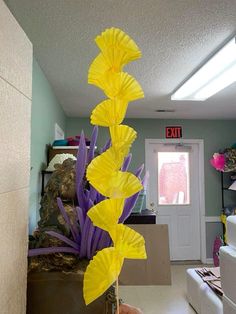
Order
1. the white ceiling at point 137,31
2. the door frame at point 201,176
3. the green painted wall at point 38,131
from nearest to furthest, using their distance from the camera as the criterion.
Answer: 1. the white ceiling at point 137,31
2. the green painted wall at point 38,131
3. the door frame at point 201,176

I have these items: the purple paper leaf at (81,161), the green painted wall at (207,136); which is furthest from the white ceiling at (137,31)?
the green painted wall at (207,136)

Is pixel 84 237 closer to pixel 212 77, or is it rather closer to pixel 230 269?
pixel 230 269

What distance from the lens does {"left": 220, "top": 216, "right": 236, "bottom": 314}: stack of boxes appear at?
4.93 feet

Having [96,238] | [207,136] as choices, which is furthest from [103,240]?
[207,136]

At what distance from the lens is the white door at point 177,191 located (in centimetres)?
442

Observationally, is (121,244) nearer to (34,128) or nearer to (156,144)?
(34,128)

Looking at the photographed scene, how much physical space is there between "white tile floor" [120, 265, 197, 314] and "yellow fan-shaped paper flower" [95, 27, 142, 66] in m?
2.59

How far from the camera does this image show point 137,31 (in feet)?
5.33

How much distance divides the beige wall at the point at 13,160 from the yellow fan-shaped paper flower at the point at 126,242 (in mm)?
243

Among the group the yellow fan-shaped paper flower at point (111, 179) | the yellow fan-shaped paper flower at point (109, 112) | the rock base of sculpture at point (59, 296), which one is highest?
the yellow fan-shaped paper flower at point (109, 112)

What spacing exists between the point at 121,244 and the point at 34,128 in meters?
1.55

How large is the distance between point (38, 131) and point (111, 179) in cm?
163

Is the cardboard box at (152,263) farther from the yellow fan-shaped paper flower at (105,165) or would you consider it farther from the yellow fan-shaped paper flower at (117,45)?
the yellow fan-shaped paper flower at (117,45)

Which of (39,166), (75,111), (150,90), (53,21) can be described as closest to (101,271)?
(53,21)
